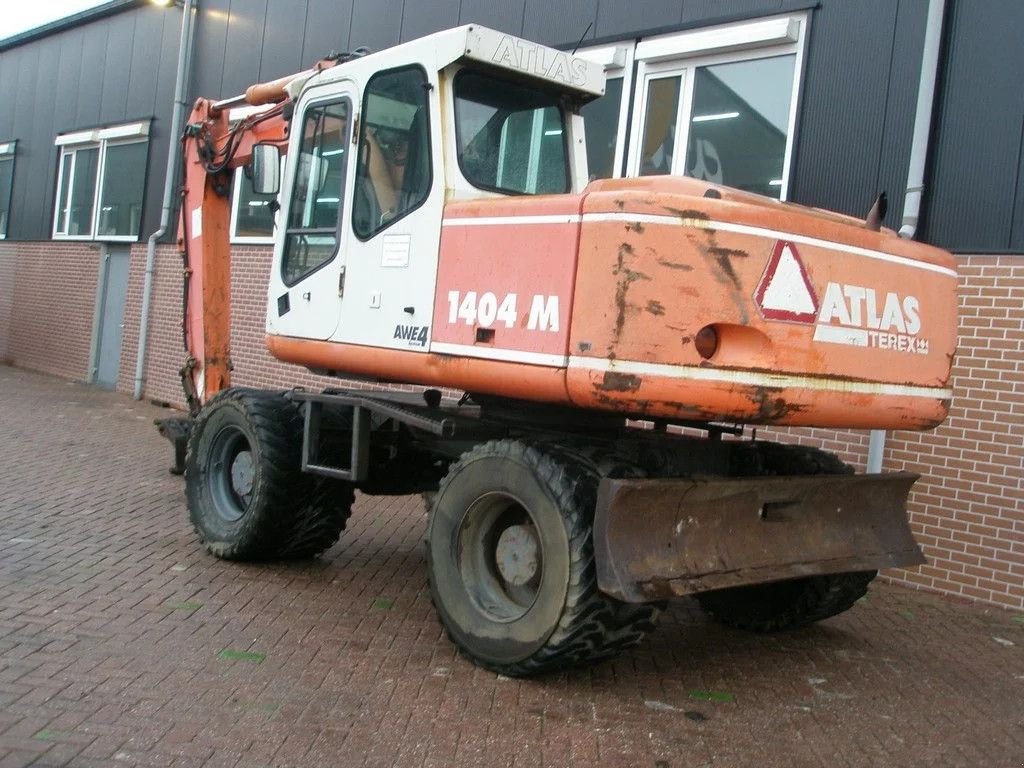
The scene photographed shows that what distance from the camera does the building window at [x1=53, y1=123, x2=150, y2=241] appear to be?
16.2 metres

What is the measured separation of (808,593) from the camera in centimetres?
571

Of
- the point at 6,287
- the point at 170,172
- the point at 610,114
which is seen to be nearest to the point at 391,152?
the point at 610,114

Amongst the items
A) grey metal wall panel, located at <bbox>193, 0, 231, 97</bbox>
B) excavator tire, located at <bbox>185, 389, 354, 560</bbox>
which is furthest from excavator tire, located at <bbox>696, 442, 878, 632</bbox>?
grey metal wall panel, located at <bbox>193, 0, 231, 97</bbox>

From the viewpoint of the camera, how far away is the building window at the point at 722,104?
8258mm

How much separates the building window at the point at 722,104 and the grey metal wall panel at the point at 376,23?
359 cm

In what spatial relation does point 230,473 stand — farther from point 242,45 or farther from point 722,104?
point 242,45

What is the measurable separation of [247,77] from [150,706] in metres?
11.2

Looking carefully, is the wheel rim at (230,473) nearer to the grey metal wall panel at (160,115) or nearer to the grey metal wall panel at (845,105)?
the grey metal wall panel at (845,105)

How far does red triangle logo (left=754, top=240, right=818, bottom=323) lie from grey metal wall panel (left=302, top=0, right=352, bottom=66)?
9.08 meters

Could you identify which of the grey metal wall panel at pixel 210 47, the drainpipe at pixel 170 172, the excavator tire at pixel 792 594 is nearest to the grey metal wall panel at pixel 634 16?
the excavator tire at pixel 792 594

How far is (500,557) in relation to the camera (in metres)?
4.99

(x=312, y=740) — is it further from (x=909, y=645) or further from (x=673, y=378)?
(x=909, y=645)

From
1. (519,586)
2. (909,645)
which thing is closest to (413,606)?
(519,586)

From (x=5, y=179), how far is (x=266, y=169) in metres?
16.7
